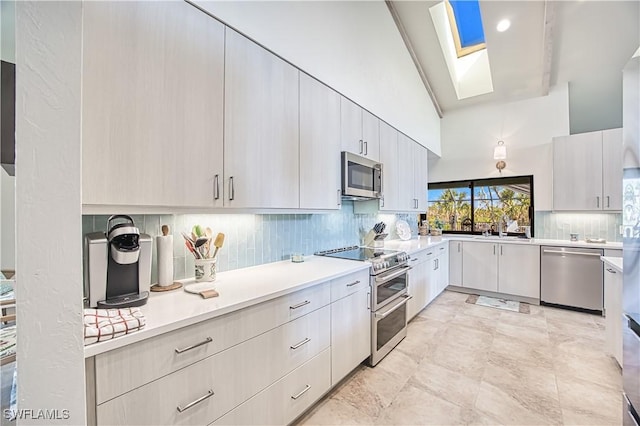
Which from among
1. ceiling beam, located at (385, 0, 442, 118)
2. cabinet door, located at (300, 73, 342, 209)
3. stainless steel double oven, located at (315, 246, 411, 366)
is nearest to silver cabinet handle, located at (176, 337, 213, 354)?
cabinet door, located at (300, 73, 342, 209)

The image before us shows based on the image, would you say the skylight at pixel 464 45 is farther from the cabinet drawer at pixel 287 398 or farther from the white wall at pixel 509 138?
the cabinet drawer at pixel 287 398

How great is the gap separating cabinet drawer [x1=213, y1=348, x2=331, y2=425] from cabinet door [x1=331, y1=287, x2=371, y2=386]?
0.10 m

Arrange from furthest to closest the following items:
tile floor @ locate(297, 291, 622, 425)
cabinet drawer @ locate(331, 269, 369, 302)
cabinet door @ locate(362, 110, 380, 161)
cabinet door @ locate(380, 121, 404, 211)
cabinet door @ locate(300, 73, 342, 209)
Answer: cabinet door @ locate(380, 121, 404, 211) < cabinet door @ locate(362, 110, 380, 161) < cabinet door @ locate(300, 73, 342, 209) < cabinet drawer @ locate(331, 269, 369, 302) < tile floor @ locate(297, 291, 622, 425)

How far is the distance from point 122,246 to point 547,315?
184 inches

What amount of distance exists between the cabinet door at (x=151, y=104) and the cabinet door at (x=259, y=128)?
0.28 ft

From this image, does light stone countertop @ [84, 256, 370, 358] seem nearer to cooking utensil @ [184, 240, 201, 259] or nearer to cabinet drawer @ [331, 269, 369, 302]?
cabinet drawer @ [331, 269, 369, 302]

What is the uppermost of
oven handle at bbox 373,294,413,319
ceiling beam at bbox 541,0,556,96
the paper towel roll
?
ceiling beam at bbox 541,0,556,96

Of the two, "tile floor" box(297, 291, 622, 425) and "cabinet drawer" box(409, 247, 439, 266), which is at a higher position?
"cabinet drawer" box(409, 247, 439, 266)

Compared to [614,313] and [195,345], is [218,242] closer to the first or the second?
[195,345]

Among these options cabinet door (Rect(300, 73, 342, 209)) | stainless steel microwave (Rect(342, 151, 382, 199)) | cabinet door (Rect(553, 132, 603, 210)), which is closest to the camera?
cabinet door (Rect(300, 73, 342, 209))

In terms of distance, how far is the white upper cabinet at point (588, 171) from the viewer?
3438 mm

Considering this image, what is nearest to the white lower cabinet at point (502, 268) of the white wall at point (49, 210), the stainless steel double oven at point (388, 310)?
the stainless steel double oven at point (388, 310)

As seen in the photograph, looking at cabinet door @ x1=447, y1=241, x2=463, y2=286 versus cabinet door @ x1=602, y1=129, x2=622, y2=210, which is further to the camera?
cabinet door @ x1=447, y1=241, x2=463, y2=286

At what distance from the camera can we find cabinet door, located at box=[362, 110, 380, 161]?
9.18ft
